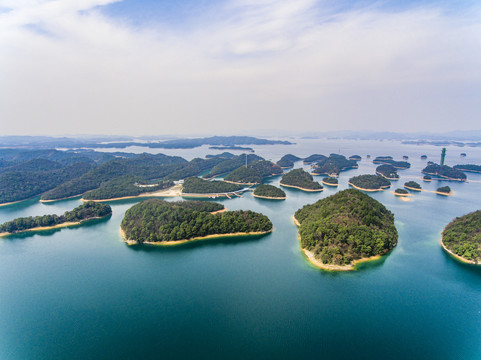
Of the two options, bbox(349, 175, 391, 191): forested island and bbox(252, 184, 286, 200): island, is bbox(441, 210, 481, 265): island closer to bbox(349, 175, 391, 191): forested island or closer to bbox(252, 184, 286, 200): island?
bbox(349, 175, 391, 191): forested island

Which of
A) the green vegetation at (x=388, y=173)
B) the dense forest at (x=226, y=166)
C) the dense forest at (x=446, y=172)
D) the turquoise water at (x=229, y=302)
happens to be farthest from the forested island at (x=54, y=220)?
the dense forest at (x=446, y=172)

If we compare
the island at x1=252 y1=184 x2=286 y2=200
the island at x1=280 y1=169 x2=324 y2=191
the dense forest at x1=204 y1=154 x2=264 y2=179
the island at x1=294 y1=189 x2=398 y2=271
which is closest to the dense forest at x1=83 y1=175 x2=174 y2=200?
the dense forest at x1=204 y1=154 x2=264 y2=179

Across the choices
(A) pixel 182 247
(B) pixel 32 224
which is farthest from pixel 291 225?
(B) pixel 32 224

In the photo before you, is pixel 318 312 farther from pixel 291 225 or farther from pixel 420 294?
pixel 291 225

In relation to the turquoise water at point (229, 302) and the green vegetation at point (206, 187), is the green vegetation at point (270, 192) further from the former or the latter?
the turquoise water at point (229, 302)

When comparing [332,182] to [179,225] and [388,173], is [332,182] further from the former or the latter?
[179,225]

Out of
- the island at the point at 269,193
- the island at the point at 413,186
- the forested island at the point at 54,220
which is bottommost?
the island at the point at 413,186
